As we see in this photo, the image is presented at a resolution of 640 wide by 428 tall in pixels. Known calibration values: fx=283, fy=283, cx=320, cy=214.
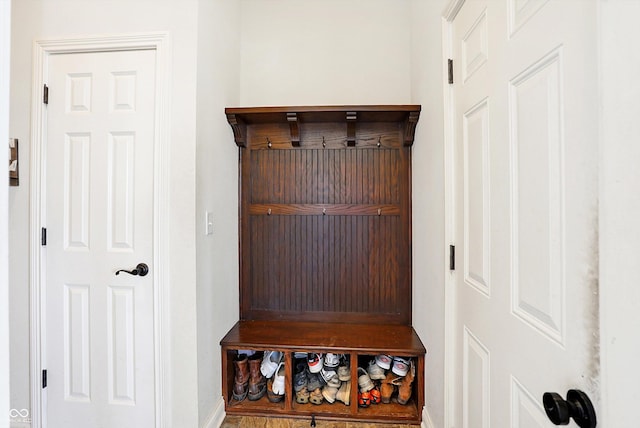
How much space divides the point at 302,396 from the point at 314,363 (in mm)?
198

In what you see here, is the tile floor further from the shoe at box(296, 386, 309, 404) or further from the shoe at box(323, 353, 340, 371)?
the shoe at box(323, 353, 340, 371)

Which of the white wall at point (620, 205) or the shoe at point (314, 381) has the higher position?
the white wall at point (620, 205)

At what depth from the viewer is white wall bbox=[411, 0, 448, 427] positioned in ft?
4.51

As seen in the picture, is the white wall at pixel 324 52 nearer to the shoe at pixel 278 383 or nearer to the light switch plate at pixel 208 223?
the light switch plate at pixel 208 223

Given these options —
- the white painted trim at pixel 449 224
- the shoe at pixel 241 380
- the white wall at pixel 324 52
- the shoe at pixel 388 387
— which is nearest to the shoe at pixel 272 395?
the shoe at pixel 241 380

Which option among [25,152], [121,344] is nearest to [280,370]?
[121,344]

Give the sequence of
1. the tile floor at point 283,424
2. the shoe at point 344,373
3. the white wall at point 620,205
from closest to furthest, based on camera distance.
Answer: the white wall at point 620,205 → the tile floor at point 283,424 → the shoe at point 344,373

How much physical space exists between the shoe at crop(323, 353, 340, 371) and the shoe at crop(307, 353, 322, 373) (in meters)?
0.04

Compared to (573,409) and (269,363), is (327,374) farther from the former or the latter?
(573,409)

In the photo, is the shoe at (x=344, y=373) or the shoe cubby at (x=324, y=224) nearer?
the shoe at (x=344, y=373)

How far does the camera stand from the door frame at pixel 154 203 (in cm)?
146

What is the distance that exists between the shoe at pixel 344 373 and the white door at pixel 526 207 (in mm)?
696

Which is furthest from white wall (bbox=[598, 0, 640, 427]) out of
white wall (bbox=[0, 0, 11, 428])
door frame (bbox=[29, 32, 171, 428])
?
door frame (bbox=[29, 32, 171, 428])

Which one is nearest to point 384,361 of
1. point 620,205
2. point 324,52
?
point 620,205
